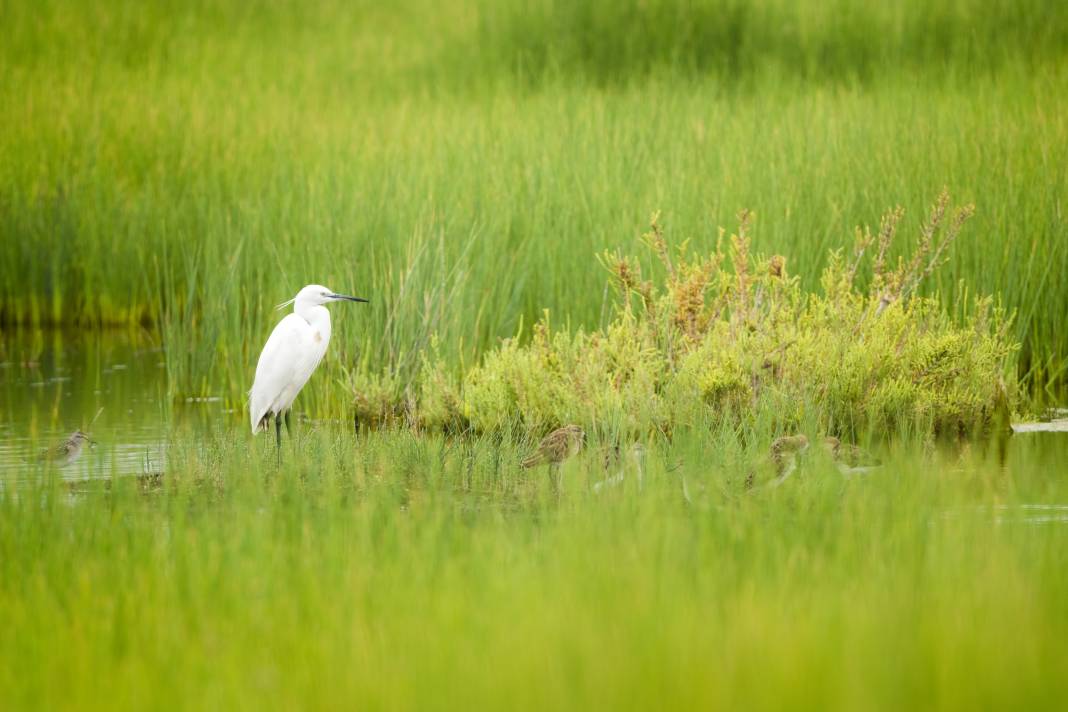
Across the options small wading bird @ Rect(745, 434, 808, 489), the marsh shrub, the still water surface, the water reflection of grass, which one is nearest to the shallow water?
the still water surface

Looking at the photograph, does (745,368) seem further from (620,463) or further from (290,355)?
(290,355)

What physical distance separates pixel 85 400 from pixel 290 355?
9.82ft

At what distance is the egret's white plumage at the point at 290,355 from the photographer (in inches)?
338

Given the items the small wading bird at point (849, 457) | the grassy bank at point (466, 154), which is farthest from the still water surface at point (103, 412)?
→ the small wading bird at point (849, 457)

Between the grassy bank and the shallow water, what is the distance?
53 cm

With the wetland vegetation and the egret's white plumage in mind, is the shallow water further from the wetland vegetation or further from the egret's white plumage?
the egret's white plumage

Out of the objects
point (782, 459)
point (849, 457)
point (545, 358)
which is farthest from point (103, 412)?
point (849, 457)

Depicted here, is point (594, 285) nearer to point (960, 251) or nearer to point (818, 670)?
point (960, 251)

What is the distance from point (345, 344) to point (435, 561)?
5.25m

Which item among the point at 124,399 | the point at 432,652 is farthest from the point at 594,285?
the point at 432,652

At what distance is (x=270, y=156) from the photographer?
55.8ft

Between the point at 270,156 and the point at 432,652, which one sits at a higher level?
the point at 270,156

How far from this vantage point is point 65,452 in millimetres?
7945

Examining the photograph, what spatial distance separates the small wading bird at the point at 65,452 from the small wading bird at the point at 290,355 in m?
1.03
